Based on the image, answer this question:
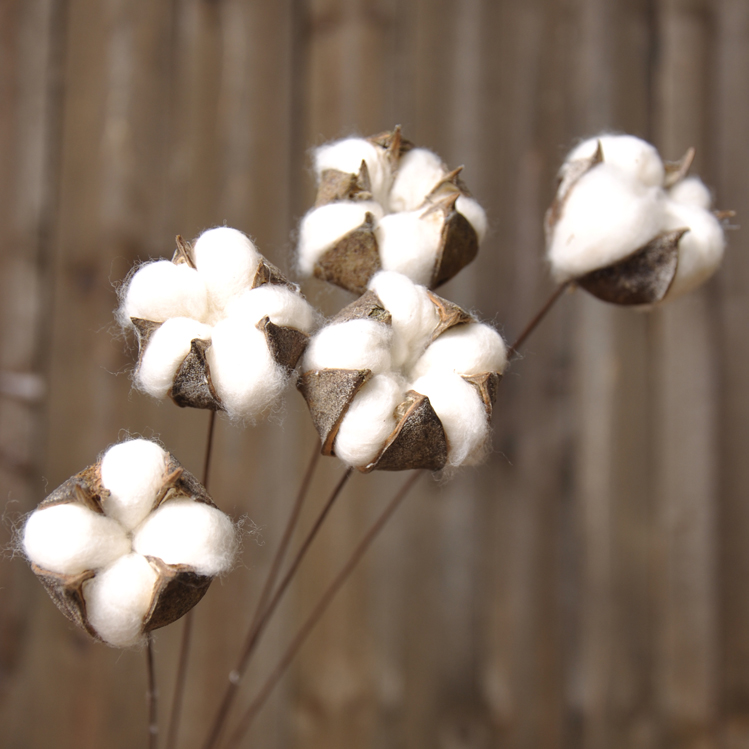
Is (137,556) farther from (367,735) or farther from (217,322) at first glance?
(367,735)

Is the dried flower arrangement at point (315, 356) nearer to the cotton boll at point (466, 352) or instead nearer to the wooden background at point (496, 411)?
the cotton boll at point (466, 352)

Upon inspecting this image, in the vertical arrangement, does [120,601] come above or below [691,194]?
below

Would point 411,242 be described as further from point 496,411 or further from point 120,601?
point 496,411

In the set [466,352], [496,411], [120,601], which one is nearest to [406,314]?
[466,352]

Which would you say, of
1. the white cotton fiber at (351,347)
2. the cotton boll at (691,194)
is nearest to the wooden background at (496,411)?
the cotton boll at (691,194)

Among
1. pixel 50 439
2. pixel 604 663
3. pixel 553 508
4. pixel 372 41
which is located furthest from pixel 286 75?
pixel 604 663

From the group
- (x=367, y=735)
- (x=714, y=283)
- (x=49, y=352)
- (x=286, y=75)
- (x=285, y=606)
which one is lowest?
(x=367, y=735)
